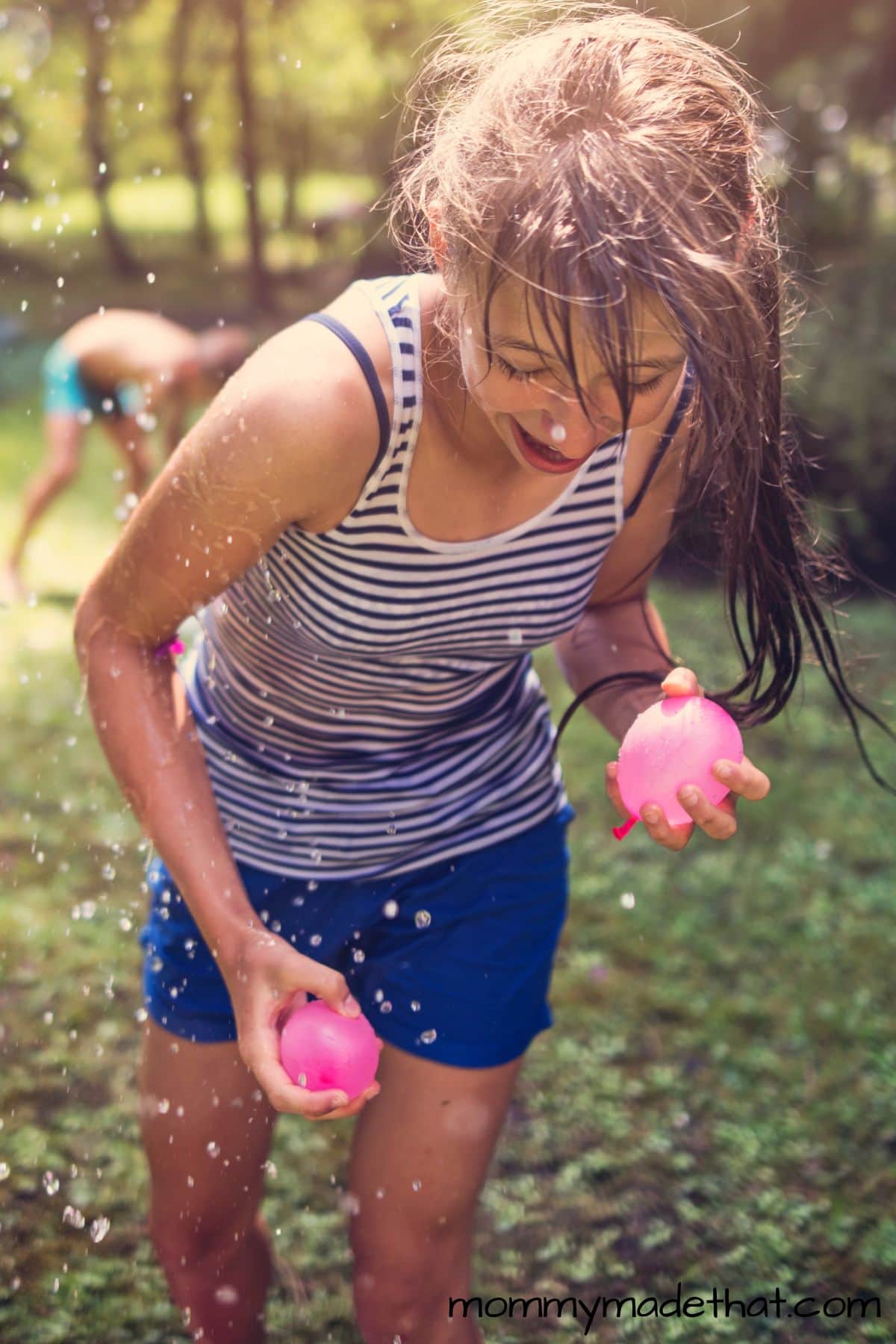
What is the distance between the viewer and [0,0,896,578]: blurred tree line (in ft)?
25.1

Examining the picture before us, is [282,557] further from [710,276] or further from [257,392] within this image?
[710,276]

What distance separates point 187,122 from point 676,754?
62.5ft

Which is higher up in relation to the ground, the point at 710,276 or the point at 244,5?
the point at 710,276

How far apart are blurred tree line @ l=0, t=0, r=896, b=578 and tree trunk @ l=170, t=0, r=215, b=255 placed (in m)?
0.05

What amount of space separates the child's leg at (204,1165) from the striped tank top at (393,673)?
0.35m

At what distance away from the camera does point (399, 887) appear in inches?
90.3

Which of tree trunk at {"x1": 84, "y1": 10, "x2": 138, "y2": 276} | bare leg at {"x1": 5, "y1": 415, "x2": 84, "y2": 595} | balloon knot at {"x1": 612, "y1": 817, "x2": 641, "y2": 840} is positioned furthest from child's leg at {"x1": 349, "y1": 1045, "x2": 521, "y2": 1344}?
tree trunk at {"x1": 84, "y1": 10, "x2": 138, "y2": 276}

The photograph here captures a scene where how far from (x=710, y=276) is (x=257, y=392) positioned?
60cm

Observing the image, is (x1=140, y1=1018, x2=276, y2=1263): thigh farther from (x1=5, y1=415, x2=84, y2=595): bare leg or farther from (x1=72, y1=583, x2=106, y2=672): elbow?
(x1=5, y1=415, x2=84, y2=595): bare leg

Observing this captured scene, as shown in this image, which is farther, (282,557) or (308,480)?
(282,557)

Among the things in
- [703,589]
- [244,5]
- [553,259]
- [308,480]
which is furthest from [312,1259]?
[244,5]

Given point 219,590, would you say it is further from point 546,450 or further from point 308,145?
point 308,145

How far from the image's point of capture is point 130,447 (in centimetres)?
740

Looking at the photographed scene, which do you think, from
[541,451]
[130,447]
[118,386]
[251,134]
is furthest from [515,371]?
[251,134]
